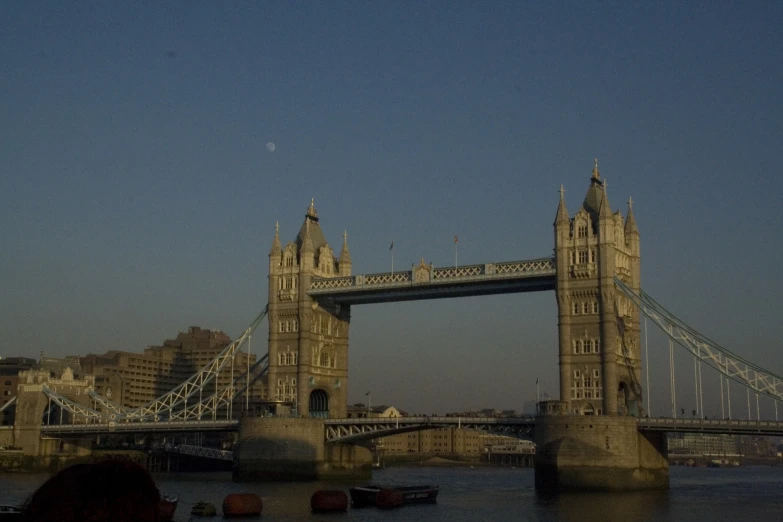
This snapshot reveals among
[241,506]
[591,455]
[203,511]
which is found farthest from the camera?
[591,455]

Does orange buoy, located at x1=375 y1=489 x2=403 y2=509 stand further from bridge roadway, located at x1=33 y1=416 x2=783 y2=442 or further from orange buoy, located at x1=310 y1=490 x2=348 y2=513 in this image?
bridge roadway, located at x1=33 y1=416 x2=783 y2=442

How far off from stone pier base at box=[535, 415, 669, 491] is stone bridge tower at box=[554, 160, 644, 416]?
11.6 ft

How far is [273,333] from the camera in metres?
102

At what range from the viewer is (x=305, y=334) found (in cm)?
9869

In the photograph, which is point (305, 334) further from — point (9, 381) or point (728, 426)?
point (9, 381)

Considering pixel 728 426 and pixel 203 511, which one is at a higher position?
pixel 728 426

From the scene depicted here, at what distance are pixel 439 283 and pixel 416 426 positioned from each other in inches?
523

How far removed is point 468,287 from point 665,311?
57.7 ft

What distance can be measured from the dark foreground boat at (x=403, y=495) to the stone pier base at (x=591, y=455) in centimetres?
1037

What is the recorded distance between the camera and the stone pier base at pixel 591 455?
77875 millimetres

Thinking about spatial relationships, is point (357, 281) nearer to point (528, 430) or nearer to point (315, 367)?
point (315, 367)

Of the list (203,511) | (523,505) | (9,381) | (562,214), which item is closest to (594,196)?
(562,214)

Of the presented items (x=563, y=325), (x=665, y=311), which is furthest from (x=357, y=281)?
(x=665, y=311)

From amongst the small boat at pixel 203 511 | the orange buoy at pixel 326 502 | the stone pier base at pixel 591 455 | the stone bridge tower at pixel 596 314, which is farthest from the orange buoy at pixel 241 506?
the stone bridge tower at pixel 596 314
